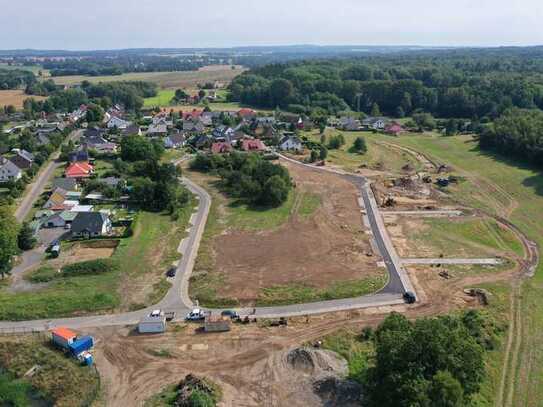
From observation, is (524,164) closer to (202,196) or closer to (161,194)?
(202,196)

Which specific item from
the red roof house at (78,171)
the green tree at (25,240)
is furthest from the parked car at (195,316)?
the red roof house at (78,171)

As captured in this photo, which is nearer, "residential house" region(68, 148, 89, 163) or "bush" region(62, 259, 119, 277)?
"bush" region(62, 259, 119, 277)

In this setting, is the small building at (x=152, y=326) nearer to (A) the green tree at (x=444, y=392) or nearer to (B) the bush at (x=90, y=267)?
(B) the bush at (x=90, y=267)

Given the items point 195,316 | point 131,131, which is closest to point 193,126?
point 131,131

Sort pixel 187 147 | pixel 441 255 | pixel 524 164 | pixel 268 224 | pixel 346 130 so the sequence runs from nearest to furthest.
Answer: pixel 441 255, pixel 268 224, pixel 524 164, pixel 187 147, pixel 346 130

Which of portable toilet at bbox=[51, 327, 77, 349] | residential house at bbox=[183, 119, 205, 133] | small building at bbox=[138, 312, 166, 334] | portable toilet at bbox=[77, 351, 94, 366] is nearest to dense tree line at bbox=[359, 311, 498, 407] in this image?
small building at bbox=[138, 312, 166, 334]

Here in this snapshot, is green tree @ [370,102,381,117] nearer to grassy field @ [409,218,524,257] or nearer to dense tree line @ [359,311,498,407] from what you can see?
grassy field @ [409,218,524,257]

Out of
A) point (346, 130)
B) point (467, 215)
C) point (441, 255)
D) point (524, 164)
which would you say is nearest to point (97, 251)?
point (441, 255)

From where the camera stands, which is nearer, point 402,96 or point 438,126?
point 438,126
